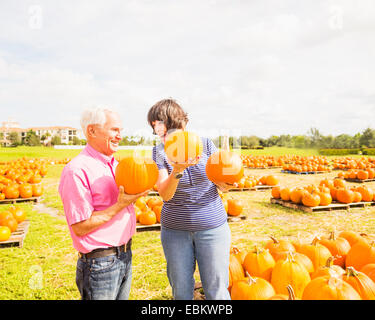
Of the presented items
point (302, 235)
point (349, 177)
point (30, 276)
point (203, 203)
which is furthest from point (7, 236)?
point (349, 177)

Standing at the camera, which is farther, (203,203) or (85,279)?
(203,203)

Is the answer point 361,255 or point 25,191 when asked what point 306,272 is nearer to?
point 361,255

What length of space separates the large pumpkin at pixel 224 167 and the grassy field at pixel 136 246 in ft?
7.04

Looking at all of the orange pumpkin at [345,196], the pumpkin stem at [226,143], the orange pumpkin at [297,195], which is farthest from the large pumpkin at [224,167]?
the orange pumpkin at [345,196]

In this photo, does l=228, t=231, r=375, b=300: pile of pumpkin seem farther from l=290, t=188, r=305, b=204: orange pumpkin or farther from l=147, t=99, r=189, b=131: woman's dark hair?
l=290, t=188, r=305, b=204: orange pumpkin

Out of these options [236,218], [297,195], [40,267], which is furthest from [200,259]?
[297,195]

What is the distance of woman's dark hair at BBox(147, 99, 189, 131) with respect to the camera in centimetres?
211

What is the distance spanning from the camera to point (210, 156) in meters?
2.30

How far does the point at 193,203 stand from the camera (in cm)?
221

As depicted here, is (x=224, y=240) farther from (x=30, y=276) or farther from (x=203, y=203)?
(x=30, y=276)

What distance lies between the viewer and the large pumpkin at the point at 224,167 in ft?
7.14

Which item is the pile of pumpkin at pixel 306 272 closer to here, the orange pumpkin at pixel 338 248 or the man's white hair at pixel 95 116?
the orange pumpkin at pixel 338 248

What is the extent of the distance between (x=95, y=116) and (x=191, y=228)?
1098mm
